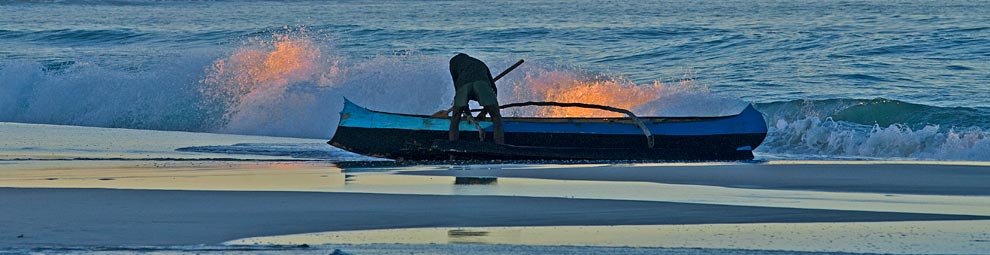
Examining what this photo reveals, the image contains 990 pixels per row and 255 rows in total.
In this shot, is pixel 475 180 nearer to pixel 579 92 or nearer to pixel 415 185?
pixel 415 185

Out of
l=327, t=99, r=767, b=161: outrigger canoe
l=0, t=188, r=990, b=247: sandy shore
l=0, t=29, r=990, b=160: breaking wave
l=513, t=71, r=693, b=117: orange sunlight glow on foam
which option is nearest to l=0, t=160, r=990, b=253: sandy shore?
l=0, t=188, r=990, b=247: sandy shore

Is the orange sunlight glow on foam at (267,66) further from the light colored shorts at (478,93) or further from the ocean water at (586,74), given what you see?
the light colored shorts at (478,93)

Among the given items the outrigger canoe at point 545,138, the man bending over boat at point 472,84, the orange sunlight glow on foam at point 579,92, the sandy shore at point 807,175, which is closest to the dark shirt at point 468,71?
the man bending over boat at point 472,84

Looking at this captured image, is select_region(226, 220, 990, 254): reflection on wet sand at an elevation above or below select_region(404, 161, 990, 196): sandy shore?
above

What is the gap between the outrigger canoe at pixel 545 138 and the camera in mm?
15469

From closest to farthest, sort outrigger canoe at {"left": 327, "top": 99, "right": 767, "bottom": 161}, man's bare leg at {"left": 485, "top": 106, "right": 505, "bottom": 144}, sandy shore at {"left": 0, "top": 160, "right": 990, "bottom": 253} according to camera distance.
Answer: sandy shore at {"left": 0, "top": 160, "right": 990, "bottom": 253} → man's bare leg at {"left": 485, "top": 106, "right": 505, "bottom": 144} → outrigger canoe at {"left": 327, "top": 99, "right": 767, "bottom": 161}

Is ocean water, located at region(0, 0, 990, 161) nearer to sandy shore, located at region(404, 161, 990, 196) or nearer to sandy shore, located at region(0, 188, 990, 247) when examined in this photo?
sandy shore, located at region(404, 161, 990, 196)

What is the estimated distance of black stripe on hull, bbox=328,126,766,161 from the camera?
15.5m

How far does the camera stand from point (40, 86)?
26.6 meters

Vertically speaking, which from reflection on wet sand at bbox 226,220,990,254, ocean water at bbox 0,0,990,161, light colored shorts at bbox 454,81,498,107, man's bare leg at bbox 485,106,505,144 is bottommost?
ocean water at bbox 0,0,990,161

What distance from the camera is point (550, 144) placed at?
15555 millimetres

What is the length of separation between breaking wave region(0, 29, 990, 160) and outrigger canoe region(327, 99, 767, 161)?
2.80 m

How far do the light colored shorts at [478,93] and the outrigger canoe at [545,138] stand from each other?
1.50 feet

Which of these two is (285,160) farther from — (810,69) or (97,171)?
(810,69)
